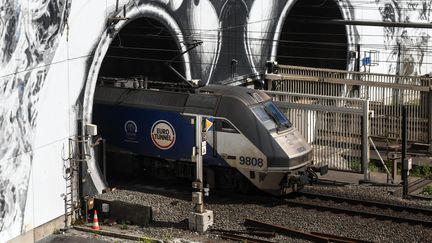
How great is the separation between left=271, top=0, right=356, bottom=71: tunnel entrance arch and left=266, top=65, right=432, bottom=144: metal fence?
177 inches

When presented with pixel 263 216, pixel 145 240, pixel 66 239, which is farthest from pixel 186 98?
pixel 66 239

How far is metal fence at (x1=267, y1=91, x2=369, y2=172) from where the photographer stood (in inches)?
1121

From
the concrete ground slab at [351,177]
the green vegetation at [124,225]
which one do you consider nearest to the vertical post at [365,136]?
the concrete ground slab at [351,177]

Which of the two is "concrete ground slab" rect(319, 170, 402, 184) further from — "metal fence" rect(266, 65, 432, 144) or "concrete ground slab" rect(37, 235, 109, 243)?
"concrete ground slab" rect(37, 235, 109, 243)

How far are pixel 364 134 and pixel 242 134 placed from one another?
4935mm

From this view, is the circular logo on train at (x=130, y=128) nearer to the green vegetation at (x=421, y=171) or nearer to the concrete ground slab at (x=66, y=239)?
the concrete ground slab at (x=66, y=239)

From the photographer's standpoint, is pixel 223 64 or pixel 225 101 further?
pixel 223 64

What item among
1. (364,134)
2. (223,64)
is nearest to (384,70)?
(223,64)

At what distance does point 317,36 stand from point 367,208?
17488 millimetres

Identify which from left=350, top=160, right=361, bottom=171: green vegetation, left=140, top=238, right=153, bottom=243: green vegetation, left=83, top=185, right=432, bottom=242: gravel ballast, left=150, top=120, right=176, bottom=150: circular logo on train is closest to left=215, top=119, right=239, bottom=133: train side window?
left=150, top=120, right=176, bottom=150: circular logo on train

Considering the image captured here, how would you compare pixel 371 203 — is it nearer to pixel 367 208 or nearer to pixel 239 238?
pixel 367 208

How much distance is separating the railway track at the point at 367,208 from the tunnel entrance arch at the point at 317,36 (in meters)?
14.2

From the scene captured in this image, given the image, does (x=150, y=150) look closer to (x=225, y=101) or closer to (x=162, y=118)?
(x=162, y=118)

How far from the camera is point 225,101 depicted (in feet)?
82.8
